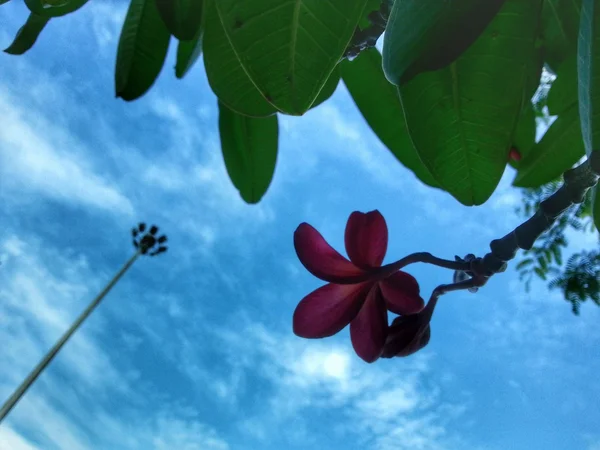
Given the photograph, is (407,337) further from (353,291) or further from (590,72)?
(590,72)

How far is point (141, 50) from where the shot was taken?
72cm

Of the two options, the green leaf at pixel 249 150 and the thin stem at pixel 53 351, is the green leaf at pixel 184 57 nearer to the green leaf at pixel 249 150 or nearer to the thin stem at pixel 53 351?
the green leaf at pixel 249 150

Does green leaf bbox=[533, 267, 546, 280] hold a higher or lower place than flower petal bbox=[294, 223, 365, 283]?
higher

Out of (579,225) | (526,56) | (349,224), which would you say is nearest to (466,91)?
(526,56)

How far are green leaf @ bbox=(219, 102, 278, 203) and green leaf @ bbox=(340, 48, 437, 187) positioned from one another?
0.13 metres

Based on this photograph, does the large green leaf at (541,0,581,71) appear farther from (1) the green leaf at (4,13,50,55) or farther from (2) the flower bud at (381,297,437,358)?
(1) the green leaf at (4,13,50,55)

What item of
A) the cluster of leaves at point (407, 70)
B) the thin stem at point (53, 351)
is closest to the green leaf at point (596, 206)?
the cluster of leaves at point (407, 70)

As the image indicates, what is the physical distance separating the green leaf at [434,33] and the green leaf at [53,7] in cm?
46

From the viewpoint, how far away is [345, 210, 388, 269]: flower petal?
0.58m

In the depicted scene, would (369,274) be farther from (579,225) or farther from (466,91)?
(579,225)

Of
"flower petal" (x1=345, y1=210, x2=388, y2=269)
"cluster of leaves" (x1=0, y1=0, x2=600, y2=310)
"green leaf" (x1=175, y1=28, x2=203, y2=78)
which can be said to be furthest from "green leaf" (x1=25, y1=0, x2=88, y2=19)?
"flower petal" (x1=345, y1=210, x2=388, y2=269)

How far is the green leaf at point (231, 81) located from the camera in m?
0.57

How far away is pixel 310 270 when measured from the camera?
0.57 meters

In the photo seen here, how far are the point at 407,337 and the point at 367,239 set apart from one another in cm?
12
